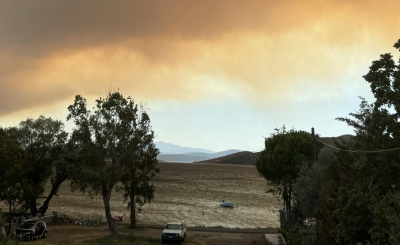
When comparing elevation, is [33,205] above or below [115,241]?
above

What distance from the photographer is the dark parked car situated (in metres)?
28.6

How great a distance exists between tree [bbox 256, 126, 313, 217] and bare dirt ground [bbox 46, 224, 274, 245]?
6.33 meters

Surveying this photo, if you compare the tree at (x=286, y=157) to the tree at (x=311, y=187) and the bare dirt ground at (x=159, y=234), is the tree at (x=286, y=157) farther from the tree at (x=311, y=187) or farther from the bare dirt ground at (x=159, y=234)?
the tree at (x=311, y=187)

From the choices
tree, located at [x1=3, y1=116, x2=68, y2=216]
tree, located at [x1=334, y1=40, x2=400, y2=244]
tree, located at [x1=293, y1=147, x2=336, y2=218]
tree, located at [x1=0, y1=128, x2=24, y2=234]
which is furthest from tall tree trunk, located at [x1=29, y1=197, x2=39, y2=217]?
tree, located at [x1=334, y1=40, x2=400, y2=244]

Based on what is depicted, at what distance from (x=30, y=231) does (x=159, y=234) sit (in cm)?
1188

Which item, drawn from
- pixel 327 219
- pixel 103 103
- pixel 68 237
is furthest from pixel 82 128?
pixel 327 219

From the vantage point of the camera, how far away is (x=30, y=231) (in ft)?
94.5

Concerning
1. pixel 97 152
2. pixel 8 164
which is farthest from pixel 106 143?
pixel 8 164

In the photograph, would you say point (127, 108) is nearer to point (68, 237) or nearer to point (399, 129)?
point (68, 237)

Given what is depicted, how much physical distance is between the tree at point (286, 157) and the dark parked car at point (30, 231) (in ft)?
76.6

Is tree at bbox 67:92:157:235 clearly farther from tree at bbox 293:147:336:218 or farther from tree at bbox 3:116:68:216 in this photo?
tree at bbox 293:147:336:218

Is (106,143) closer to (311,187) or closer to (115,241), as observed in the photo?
(115,241)

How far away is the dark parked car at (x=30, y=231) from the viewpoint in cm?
2858

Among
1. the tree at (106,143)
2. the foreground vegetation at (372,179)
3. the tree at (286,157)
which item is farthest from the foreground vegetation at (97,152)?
the foreground vegetation at (372,179)
